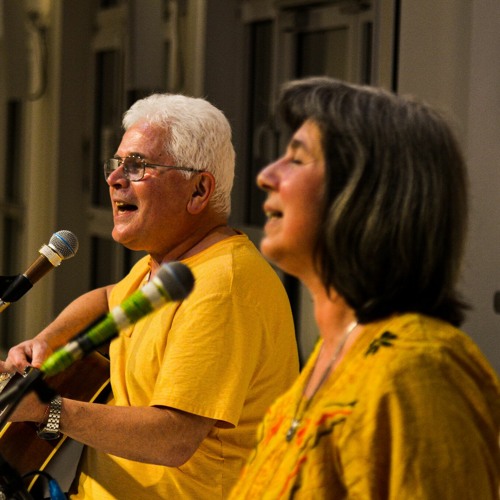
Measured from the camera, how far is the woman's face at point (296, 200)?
126 cm

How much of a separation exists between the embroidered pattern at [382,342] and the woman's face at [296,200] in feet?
0.46

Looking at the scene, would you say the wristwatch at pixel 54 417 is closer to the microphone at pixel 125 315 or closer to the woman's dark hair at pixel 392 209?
the microphone at pixel 125 315

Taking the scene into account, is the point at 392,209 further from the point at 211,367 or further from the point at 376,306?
the point at 211,367

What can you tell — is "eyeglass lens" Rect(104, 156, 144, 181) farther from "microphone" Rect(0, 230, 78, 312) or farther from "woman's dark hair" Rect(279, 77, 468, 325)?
"woman's dark hair" Rect(279, 77, 468, 325)

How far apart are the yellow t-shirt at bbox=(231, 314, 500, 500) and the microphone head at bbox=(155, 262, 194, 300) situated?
0.20 m

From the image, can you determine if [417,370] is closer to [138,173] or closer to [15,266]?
Result: [138,173]

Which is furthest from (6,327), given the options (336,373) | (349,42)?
(336,373)

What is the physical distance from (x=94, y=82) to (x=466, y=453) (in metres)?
5.25

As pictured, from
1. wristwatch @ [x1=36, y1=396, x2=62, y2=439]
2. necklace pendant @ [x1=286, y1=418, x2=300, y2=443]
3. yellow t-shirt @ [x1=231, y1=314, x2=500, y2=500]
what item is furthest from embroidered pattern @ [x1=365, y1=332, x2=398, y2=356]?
wristwatch @ [x1=36, y1=396, x2=62, y2=439]

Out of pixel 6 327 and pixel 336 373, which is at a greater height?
pixel 336 373

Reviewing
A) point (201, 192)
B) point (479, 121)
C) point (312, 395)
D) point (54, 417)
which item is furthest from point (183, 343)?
point (479, 121)

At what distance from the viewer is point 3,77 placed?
21.8 ft

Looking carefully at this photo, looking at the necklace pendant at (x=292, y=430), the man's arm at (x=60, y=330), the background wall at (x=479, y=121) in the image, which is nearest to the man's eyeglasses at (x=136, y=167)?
the man's arm at (x=60, y=330)

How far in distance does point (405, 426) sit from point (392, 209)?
0.81 feet
